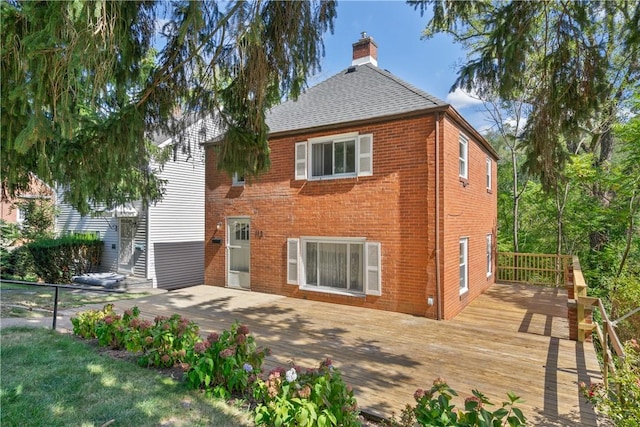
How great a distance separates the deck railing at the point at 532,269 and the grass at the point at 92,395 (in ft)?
42.9

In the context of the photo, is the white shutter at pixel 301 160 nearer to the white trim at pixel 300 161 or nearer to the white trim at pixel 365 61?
the white trim at pixel 300 161

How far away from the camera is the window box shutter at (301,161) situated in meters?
10.1

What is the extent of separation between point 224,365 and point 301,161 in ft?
22.2

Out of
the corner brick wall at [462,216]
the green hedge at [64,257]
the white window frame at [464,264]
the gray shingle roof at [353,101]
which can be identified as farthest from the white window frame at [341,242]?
the green hedge at [64,257]

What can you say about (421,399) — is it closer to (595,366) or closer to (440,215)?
(595,366)

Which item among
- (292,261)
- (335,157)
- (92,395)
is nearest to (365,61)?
(335,157)

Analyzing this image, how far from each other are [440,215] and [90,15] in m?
7.22

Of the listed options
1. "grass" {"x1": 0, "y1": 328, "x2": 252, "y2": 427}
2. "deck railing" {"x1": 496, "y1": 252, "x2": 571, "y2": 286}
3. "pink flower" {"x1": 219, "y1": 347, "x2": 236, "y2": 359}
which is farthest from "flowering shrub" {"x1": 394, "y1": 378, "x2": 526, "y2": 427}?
"deck railing" {"x1": 496, "y1": 252, "x2": 571, "y2": 286}

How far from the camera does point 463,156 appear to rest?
32.9 feet

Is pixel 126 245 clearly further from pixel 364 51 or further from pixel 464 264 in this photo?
pixel 464 264

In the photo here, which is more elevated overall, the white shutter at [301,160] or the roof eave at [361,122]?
the roof eave at [361,122]

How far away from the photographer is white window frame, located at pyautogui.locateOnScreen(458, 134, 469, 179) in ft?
32.0

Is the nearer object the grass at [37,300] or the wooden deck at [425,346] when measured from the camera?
the wooden deck at [425,346]

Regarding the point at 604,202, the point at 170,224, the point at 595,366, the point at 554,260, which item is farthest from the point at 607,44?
the point at 170,224
